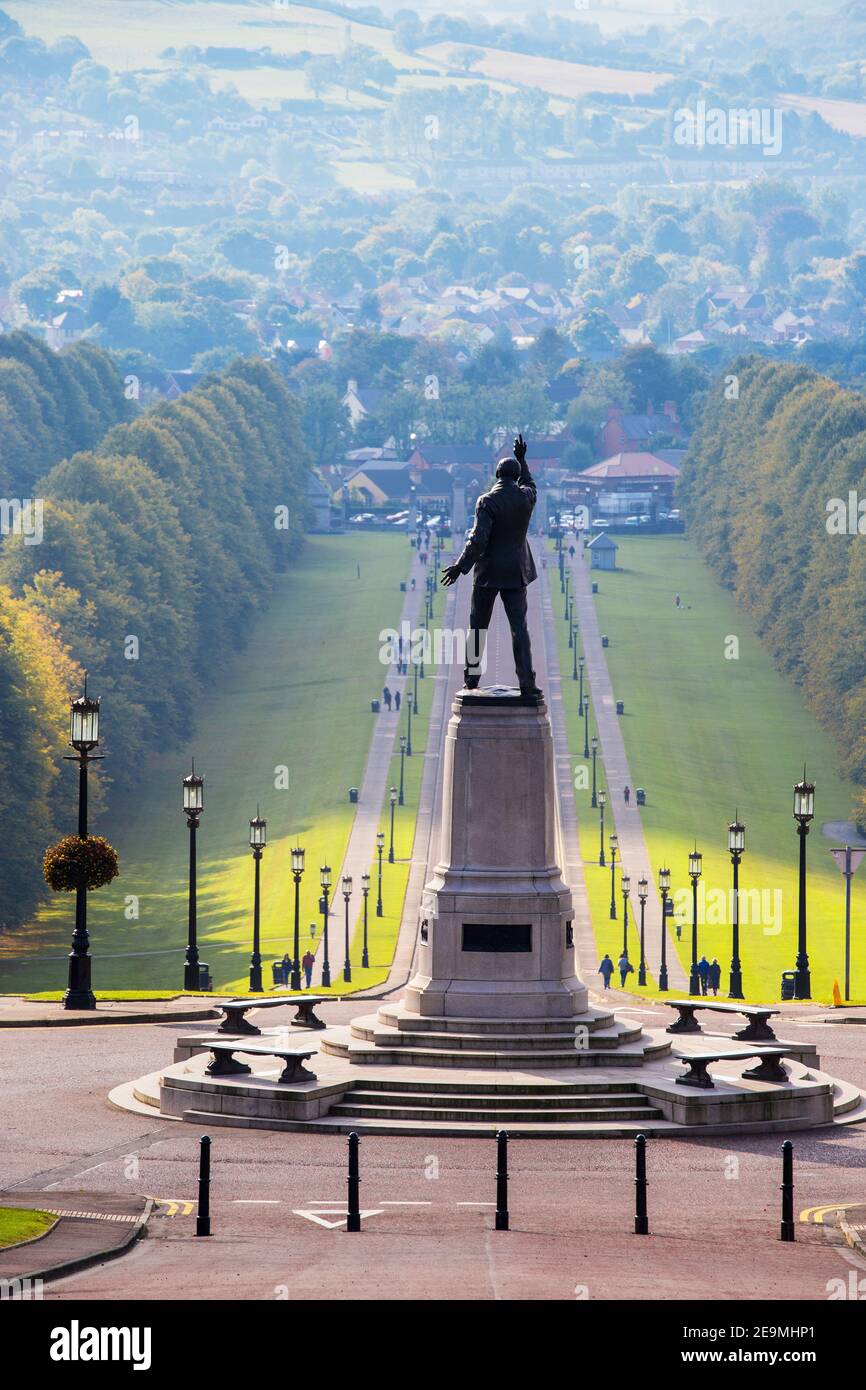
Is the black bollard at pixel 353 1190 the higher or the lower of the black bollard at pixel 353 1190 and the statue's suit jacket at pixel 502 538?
the lower

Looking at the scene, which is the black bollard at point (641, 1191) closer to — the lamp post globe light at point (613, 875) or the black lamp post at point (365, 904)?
the black lamp post at point (365, 904)

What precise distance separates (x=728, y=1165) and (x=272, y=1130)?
5.62 meters

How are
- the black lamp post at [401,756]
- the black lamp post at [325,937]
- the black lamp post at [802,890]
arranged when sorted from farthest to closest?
1. the black lamp post at [401,756]
2. the black lamp post at [325,937]
3. the black lamp post at [802,890]

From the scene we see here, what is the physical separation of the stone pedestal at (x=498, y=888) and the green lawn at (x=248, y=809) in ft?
124

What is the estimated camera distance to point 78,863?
47812mm

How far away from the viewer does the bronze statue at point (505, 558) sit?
38906 mm

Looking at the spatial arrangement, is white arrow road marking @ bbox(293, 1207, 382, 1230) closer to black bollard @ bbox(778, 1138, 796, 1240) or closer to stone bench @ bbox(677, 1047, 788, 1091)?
black bollard @ bbox(778, 1138, 796, 1240)

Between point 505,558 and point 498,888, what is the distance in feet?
15.6

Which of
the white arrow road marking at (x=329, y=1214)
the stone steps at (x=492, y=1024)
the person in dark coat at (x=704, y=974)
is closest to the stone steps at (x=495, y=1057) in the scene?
the stone steps at (x=492, y=1024)

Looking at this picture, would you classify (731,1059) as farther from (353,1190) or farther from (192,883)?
(192,883)

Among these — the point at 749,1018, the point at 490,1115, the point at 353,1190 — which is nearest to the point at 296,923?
the point at 749,1018

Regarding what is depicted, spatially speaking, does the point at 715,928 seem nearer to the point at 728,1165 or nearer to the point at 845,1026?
the point at 845,1026

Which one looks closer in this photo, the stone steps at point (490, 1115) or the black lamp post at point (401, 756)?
the stone steps at point (490, 1115)
